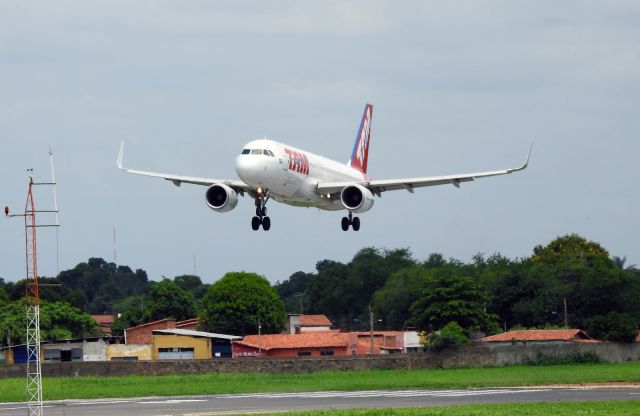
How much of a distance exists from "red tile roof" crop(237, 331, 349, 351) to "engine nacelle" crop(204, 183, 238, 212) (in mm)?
44099

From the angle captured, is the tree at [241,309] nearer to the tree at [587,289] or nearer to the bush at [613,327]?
the tree at [587,289]

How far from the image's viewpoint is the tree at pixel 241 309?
130750 mm

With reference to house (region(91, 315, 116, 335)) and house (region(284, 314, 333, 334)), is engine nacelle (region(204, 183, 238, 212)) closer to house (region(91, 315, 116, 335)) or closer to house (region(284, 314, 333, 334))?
house (region(284, 314, 333, 334))

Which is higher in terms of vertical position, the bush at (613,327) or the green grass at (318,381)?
the bush at (613,327)

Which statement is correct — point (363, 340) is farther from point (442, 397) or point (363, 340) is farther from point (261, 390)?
point (442, 397)

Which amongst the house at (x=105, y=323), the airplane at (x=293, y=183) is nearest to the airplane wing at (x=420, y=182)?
the airplane at (x=293, y=183)

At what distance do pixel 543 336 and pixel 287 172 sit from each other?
4392 centimetres

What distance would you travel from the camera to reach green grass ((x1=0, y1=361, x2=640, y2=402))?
263ft

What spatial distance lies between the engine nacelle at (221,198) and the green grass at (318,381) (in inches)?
534

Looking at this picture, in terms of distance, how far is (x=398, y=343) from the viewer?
4584 inches

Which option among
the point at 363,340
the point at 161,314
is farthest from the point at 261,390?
the point at 161,314

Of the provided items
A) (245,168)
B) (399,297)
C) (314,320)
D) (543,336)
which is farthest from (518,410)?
(314,320)

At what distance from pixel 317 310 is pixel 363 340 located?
37410 mm

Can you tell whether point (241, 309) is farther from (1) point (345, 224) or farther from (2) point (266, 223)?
(2) point (266, 223)
